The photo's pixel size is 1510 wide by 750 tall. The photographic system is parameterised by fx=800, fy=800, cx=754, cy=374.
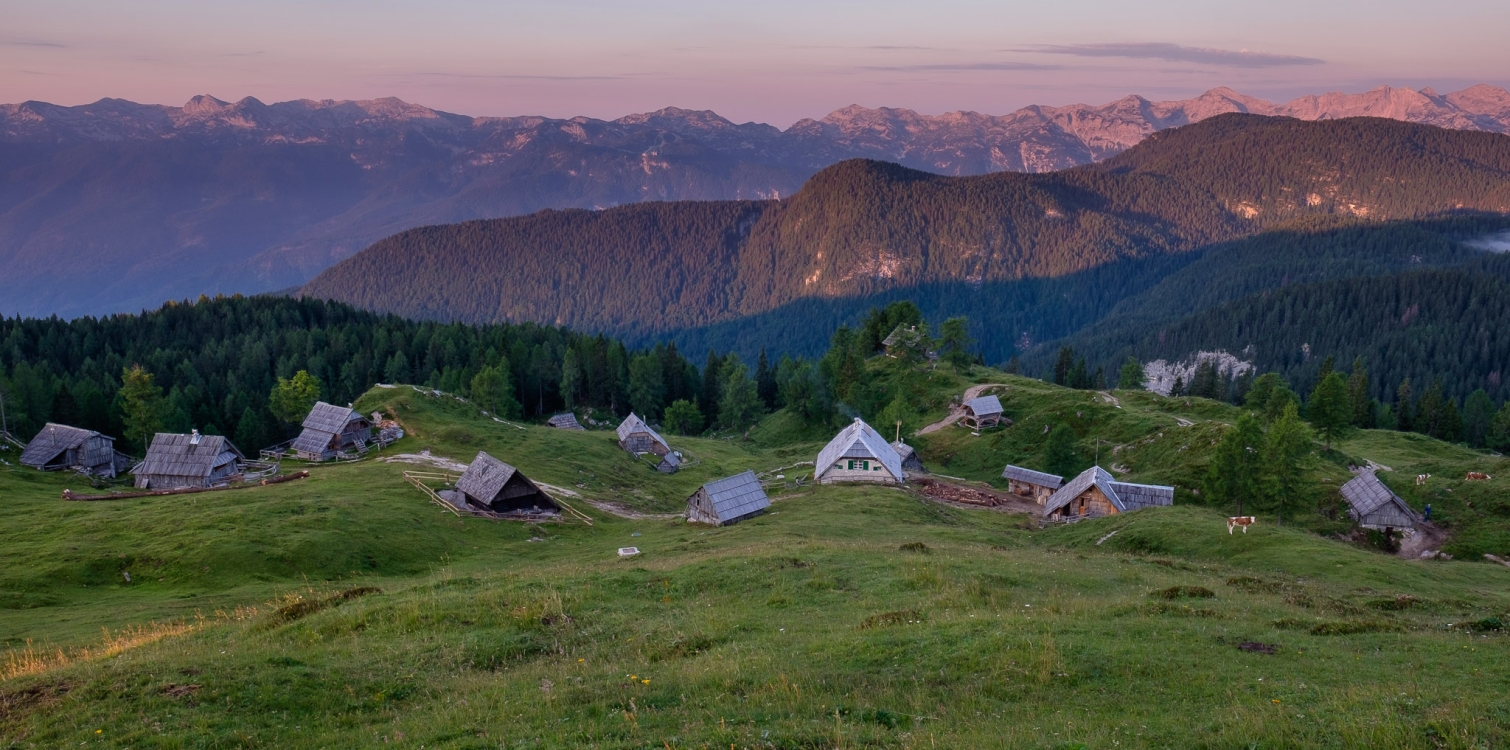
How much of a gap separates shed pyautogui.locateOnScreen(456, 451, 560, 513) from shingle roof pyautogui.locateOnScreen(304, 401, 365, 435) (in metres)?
29.4

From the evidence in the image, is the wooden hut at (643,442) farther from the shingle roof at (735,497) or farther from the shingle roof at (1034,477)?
the shingle roof at (1034,477)

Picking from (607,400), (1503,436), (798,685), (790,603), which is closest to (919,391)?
(607,400)

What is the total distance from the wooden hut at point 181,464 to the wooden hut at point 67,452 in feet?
27.1

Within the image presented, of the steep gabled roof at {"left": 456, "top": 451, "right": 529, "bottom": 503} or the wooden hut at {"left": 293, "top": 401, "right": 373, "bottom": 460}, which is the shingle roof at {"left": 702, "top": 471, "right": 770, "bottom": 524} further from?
the wooden hut at {"left": 293, "top": 401, "right": 373, "bottom": 460}

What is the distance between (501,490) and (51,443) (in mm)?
52284

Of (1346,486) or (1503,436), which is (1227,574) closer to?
(1346,486)

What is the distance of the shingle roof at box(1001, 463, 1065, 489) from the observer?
8569cm

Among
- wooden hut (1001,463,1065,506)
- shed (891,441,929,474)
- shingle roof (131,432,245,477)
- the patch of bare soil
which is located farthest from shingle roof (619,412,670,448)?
shingle roof (131,432,245,477)

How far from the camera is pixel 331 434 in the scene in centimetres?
8856

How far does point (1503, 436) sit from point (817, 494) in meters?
106

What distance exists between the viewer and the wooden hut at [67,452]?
7988cm

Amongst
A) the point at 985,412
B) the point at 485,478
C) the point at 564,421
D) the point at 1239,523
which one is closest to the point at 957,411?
the point at 985,412

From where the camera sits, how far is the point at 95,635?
111ft

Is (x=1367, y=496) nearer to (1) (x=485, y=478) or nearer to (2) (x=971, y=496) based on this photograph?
(2) (x=971, y=496)
